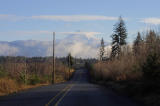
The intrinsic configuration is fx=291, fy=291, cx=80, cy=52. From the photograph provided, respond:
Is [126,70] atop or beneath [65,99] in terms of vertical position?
atop

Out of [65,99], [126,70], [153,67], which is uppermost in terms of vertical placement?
[153,67]

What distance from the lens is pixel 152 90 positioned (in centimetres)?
2158

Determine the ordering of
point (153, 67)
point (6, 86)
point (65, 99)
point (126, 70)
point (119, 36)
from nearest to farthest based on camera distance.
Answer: point (65, 99) → point (153, 67) → point (6, 86) → point (126, 70) → point (119, 36)

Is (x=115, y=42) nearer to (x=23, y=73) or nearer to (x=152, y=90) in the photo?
(x=23, y=73)

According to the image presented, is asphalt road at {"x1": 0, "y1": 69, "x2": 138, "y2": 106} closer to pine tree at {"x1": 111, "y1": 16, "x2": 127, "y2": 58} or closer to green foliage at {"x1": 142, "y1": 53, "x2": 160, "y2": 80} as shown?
green foliage at {"x1": 142, "y1": 53, "x2": 160, "y2": 80}

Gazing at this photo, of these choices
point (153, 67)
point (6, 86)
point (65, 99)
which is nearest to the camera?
point (65, 99)

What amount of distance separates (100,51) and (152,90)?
9978 centimetres

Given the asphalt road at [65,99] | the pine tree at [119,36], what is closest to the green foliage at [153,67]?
the asphalt road at [65,99]

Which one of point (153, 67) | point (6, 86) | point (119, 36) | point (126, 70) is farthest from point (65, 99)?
point (119, 36)

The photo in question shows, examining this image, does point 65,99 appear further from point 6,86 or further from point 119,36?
point 119,36

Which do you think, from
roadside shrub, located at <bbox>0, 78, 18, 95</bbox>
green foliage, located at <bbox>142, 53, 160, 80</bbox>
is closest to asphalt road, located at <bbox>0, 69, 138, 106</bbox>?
green foliage, located at <bbox>142, 53, 160, 80</bbox>

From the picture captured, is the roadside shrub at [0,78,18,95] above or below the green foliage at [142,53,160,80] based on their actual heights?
below

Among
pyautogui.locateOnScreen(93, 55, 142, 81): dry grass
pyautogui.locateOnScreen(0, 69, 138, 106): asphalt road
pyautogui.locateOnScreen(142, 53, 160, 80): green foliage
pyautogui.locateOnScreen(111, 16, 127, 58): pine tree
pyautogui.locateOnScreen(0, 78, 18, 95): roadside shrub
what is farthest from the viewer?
pyautogui.locateOnScreen(111, 16, 127, 58): pine tree

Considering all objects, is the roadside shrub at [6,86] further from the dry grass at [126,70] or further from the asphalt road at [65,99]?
the dry grass at [126,70]
